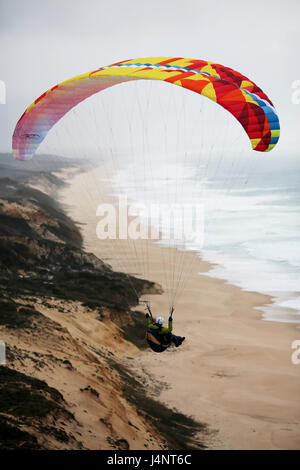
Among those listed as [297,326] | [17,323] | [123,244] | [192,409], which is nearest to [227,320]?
[297,326]

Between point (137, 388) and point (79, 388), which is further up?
point (79, 388)

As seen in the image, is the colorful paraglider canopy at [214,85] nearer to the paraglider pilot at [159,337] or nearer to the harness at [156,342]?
the paraglider pilot at [159,337]

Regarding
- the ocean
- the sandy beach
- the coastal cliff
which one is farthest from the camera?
the ocean

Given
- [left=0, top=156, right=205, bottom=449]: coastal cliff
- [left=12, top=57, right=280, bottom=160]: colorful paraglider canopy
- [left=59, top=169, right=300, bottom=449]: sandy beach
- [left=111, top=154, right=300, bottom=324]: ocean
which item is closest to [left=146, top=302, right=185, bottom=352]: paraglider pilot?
[left=0, top=156, right=205, bottom=449]: coastal cliff

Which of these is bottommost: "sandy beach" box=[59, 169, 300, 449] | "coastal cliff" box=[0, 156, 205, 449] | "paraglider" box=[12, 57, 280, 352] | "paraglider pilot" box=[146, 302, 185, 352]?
"sandy beach" box=[59, 169, 300, 449]

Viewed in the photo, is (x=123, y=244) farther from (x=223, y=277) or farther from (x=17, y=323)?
(x=17, y=323)

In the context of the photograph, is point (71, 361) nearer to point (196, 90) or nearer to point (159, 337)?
point (159, 337)

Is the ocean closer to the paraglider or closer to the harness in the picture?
the harness

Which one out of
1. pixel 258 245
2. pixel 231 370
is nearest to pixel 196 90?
pixel 231 370
